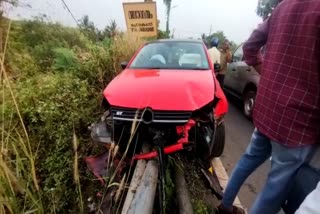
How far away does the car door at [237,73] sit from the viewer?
20.2ft

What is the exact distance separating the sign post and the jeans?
7.66 metres

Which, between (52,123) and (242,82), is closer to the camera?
(52,123)

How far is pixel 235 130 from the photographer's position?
532 centimetres

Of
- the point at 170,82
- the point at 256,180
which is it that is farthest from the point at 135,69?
the point at 256,180

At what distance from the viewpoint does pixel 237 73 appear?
6.47m

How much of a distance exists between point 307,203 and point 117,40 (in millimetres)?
6530

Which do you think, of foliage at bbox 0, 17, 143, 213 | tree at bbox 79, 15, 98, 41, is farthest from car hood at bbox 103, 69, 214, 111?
tree at bbox 79, 15, 98, 41

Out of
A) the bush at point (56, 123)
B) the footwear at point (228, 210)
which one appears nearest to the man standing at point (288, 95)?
the footwear at point (228, 210)

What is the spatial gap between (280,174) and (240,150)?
8.19 feet

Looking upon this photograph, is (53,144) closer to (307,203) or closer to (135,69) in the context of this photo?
(135,69)

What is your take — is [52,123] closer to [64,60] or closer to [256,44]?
[256,44]

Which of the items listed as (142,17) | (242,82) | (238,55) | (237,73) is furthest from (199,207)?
(142,17)

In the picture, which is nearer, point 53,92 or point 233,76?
point 53,92

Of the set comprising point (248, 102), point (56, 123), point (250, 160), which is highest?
point (250, 160)
